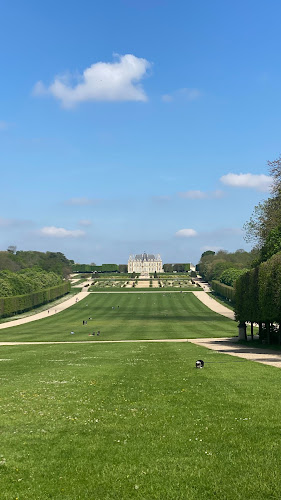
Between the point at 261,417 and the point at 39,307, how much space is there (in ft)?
422


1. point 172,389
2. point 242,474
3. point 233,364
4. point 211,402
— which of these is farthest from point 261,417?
point 233,364

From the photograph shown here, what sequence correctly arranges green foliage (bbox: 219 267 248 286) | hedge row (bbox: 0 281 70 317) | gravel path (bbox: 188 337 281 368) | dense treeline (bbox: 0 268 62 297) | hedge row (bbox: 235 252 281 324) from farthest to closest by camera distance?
green foliage (bbox: 219 267 248 286) < dense treeline (bbox: 0 268 62 297) < hedge row (bbox: 0 281 70 317) < hedge row (bbox: 235 252 281 324) < gravel path (bbox: 188 337 281 368)

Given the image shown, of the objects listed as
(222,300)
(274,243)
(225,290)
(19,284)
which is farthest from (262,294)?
(225,290)

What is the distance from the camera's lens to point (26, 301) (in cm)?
12169

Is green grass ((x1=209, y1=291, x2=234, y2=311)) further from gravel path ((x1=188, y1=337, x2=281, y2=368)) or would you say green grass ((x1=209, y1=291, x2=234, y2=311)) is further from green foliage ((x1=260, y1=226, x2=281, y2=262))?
gravel path ((x1=188, y1=337, x2=281, y2=368))

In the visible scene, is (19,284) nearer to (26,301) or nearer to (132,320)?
(26,301)

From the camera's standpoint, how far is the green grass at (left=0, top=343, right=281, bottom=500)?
8.75m

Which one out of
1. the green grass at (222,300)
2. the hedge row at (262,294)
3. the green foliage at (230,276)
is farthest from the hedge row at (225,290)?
the hedge row at (262,294)

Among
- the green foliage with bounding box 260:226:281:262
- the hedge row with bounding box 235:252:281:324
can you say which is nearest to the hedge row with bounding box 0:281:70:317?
the hedge row with bounding box 235:252:281:324

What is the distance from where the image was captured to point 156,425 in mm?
12500

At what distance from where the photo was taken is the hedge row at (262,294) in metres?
42.9

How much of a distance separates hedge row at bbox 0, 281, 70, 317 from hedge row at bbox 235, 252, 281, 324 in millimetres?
70298

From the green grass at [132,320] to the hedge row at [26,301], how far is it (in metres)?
11.6

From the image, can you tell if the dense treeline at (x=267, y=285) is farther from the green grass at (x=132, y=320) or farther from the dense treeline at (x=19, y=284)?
the dense treeline at (x=19, y=284)
